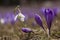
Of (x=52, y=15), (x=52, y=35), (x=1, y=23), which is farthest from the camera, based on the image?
(x=1, y=23)

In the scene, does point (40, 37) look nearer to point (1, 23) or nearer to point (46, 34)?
point (46, 34)

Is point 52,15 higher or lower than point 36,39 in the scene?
higher

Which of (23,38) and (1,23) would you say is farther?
(1,23)

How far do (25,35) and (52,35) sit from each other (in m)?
0.28

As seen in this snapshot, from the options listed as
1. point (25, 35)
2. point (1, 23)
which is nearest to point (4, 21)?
point (1, 23)

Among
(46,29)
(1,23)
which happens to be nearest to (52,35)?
(46,29)

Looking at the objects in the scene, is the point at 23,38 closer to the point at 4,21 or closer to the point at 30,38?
the point at 30,38

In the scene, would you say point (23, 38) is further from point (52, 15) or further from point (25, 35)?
point (52, 15)

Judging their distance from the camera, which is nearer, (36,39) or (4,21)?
(36,39)

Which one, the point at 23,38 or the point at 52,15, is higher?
the point at 52,15

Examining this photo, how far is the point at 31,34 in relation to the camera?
9.91 feet

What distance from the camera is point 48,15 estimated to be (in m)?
2.81

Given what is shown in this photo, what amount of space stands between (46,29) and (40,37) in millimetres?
91

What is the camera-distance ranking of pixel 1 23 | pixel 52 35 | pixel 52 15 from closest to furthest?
pixel 52 15 → pixel 52 35 → pixel 1 23
